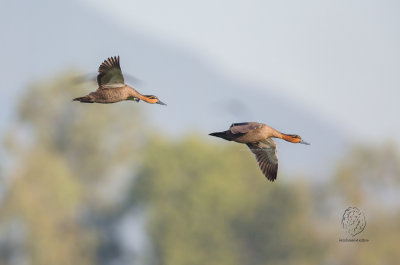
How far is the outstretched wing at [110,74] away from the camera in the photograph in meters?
20.4

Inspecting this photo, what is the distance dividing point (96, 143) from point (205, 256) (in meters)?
A: 23.5

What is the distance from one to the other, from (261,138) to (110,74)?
3.10 meters

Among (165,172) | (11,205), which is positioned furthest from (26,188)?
(165,172)

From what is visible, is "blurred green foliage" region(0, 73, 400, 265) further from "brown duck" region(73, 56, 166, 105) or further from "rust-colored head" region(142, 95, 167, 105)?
"brown duck" region(73, 56, 166, 105)

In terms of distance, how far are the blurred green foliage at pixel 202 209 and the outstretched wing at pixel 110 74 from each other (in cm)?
4172

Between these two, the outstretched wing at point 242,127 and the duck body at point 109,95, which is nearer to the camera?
the duck body at point 109,95

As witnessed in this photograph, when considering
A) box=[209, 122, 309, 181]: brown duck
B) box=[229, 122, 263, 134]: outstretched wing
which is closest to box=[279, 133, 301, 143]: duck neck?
box=[209, 122, 309, 181]: brown duck

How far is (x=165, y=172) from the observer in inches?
2817

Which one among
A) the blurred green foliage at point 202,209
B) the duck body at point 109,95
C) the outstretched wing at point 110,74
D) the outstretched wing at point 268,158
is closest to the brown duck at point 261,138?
the outstretched wing at point 268,158

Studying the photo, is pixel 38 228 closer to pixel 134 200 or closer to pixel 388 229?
pixel 134 200

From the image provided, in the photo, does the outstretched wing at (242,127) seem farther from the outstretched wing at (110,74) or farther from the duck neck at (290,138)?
the outstretched wing at (110,74)

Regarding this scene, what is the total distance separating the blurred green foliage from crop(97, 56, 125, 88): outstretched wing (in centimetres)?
4172

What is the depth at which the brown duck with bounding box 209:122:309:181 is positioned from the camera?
2116cm

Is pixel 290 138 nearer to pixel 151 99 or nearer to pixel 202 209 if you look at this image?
pixel 151 99
